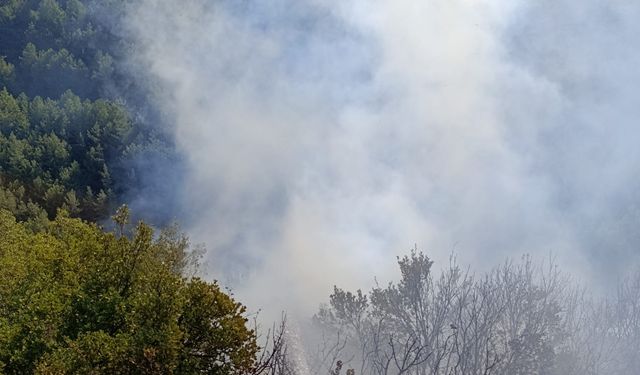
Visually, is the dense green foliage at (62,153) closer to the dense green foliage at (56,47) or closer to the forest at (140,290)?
the forest at (140,290)

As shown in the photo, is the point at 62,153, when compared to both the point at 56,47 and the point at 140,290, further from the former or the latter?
the point at 140,290

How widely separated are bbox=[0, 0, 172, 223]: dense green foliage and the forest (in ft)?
0.30

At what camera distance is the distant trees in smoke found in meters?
15.3

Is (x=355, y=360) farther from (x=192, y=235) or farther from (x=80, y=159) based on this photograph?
(x=80, y=159)

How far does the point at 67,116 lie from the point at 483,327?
28.9 m

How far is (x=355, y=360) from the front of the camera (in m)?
20.3

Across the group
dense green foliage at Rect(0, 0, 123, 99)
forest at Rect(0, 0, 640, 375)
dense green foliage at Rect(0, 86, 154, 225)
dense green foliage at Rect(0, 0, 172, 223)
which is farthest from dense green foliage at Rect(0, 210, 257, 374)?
dense green foliage at Rect(0, 0, 123, 99)

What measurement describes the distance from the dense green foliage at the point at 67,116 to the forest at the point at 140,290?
0.30ft

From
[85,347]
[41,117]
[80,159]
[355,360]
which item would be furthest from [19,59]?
[85,347]

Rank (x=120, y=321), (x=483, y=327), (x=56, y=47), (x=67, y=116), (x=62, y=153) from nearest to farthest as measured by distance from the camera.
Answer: (x=120, y=321) < (x=483, y=327) < (x=62, y=153) < (x=67, y=116) < (x=56, y=47)

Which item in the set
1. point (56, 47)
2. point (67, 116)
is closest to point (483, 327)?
point (67, 116)

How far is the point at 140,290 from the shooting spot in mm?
8234

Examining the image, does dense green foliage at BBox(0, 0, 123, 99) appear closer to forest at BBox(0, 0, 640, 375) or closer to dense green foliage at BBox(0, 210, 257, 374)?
forest at BBox(0, 0, 640, 375)

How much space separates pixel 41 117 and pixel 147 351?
109 ft
